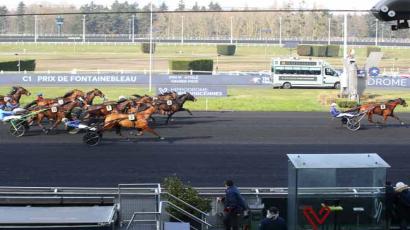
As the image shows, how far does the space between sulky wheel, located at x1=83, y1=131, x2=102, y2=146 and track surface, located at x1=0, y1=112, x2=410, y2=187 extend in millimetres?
393

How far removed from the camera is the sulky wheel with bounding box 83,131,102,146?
21.0 metres

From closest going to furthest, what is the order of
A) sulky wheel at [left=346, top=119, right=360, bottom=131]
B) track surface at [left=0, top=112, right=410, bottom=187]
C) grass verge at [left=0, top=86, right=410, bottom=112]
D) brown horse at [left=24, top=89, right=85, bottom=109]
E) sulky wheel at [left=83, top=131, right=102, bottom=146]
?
1. track surface at [left=0, top=112, right=410, bottom=187]
2. sulky wheel at [left=83, top=131, right=102, bottom=146]
3. brown horse at [left=24, top=89, right=85, bottom=109]
4. sulky wheel at [left=346, top=119, right=360, bottom=131]
5. grass verge at [left=0, top=86, right=410, bottom=112]

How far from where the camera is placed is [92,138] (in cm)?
2105

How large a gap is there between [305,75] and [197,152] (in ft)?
87.2

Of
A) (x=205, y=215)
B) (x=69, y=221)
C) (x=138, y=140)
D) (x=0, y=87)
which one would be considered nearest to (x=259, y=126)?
A: (x=138, y=140)

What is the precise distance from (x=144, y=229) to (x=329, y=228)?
2.73 metres

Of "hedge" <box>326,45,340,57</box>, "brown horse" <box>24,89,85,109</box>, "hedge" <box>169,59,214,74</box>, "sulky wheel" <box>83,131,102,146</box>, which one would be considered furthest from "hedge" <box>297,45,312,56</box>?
"sulky wheel" <box>83,131,102,146</box>

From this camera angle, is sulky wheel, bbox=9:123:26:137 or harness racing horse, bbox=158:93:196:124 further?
harness racing horse, bbox=158:93:196:124

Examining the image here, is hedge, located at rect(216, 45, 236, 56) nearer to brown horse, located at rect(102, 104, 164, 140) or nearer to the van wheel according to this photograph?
the van wheel

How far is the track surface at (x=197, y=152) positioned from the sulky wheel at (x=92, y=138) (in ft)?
1.29

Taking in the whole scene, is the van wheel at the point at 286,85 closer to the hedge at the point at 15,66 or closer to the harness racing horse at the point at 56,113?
the hedge at the point at 15,66

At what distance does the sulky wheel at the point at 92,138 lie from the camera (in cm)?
2105

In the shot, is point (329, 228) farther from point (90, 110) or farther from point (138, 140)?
point (90, 110)

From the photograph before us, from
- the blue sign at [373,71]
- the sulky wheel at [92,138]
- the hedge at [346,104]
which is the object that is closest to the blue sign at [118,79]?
the blue sign at [373,71]
